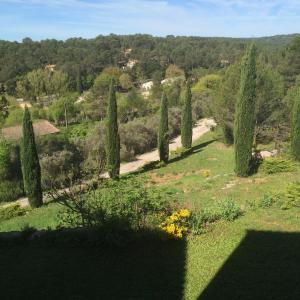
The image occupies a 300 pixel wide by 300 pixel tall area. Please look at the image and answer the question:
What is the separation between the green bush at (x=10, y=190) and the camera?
26.2 metres

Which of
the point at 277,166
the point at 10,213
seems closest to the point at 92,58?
the point at 10,213

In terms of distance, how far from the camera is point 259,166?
20266 mm

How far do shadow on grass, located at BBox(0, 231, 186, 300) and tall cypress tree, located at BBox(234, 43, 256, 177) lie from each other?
11869 millimetres

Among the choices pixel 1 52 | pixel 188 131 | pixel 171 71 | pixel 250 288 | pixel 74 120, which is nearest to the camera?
pixel 250 288

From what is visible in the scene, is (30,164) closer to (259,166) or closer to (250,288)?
(259,166)

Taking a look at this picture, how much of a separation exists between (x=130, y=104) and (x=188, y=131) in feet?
62.2

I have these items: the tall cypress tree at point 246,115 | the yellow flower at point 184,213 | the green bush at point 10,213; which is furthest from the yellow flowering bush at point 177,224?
the green bush at point 10,213

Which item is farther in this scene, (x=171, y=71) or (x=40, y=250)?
(x=171, y=71)

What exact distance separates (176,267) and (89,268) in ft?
5.59

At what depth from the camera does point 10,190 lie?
26.5 metres

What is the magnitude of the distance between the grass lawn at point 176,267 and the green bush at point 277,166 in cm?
910

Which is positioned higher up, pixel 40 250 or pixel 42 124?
pixel 40 250

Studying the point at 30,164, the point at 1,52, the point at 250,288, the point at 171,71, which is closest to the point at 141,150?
the point at 30,164

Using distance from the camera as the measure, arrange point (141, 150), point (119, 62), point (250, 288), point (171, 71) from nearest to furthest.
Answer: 1. point (250, 288)
2. point (141, 150)
3. point (171, 71)
4. point (119, 62)
